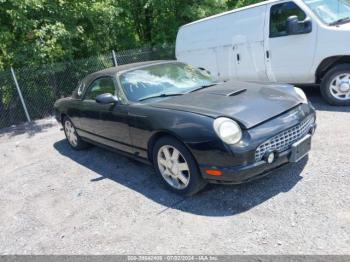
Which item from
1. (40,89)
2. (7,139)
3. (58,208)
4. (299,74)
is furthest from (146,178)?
(40,89)

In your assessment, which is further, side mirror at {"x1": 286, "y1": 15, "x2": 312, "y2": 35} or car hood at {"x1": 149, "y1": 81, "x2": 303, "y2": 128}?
side mirror at {"x1": 286, "y1": 15, "x2": 312, "y2": 35}

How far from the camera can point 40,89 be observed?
29.7ft

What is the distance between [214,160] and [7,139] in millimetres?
6189

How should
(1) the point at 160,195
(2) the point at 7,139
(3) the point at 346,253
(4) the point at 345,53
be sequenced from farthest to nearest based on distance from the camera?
(2) the point at 7,139 < (4) the point at 345,53 < (1) the point at 160,195 < (3) the point at 346,253

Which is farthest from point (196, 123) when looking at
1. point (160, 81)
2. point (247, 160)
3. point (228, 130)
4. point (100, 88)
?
point (100, 88)

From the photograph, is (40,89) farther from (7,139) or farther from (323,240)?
(323,240)

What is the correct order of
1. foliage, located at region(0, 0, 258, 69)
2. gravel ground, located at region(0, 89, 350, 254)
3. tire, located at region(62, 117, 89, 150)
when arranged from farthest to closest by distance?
foliage, located at region(0, 0, 258, 69), tire, located at region(62, 117, 89, 150), gravel ground, located at region(0, 89, 350, 254)

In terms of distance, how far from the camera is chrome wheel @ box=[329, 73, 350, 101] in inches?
221

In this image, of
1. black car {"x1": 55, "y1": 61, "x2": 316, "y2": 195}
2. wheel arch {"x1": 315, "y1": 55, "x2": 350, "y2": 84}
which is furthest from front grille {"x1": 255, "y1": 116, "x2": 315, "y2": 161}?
wheel arch {"x1": 315, "y1": 55, "x2": 350, "y2": 84}

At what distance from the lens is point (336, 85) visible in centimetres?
572

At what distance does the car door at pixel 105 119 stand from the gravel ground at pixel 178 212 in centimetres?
46

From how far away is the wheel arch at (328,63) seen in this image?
563 cm

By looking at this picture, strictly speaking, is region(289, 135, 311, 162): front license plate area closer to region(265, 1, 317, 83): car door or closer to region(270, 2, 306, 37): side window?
region(265, 1, 317, 83): car door

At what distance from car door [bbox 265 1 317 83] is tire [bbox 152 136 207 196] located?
12.1 ft
